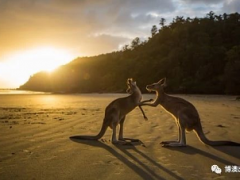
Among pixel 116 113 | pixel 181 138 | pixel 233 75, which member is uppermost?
pixel 233 75

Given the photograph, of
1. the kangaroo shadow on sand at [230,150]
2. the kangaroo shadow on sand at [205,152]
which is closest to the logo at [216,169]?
the kangaroo shadow on sand at [205,152]

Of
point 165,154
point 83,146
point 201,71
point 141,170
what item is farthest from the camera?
point 201,71

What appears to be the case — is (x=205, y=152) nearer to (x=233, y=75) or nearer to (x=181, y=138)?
(x=181, y=138)

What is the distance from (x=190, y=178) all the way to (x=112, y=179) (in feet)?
3.01

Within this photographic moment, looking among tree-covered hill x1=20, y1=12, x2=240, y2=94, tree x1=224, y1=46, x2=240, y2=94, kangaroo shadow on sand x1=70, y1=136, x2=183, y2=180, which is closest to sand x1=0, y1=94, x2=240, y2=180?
kangaroo shadow on sand x1=70, y1=136, x2=183, y2=180

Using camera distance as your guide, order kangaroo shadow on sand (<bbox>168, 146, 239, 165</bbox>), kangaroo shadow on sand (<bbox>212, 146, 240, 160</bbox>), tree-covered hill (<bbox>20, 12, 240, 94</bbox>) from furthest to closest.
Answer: tree-covered hill (<bbox>20, 12, 240, 94</bbox>), kangaroo shadow on sand (<bbox>212, 146, 240, 160</bbox>), kangaroo shadow on sand (<bbox>168, 146, 239, 165</bbox>)

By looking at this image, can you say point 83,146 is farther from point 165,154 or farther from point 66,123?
point 66,123

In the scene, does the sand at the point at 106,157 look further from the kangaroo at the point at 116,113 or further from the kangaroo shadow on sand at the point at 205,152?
the kangaroo at the point at 116,113

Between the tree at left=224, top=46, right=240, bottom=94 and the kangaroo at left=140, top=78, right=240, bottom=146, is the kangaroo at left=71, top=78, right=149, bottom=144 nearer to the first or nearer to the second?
the kangaroo at left=140, top=78, right=240, bottom=146

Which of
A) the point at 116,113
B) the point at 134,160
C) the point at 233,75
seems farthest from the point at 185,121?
the point at 233,75

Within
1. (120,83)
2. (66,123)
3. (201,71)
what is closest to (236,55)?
(201,71)

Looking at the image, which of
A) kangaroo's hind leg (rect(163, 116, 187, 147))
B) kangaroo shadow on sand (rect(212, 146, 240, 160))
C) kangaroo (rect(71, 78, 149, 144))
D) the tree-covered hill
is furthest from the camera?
the tree-covered hill

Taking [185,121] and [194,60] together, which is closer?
[185,121]

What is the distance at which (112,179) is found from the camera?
351 centimetres
